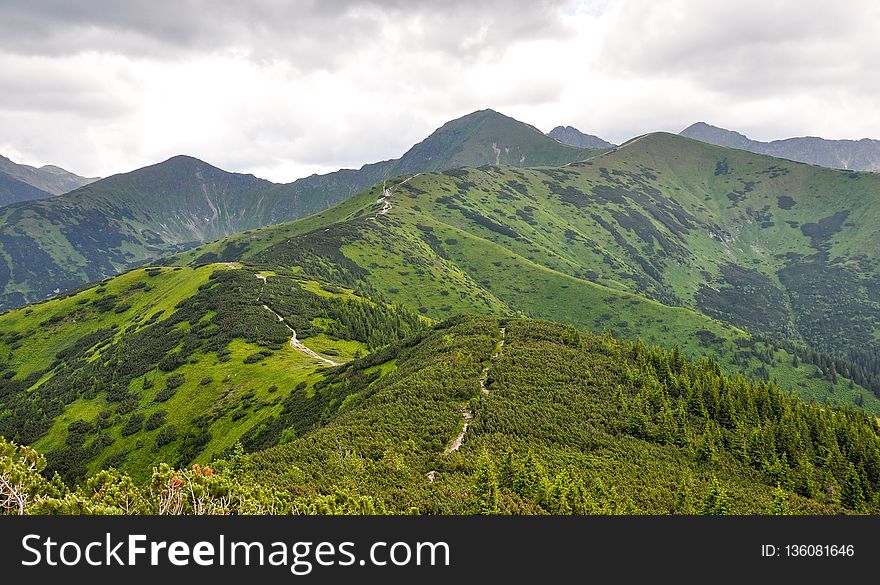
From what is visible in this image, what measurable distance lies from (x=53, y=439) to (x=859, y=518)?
131630 millimetres

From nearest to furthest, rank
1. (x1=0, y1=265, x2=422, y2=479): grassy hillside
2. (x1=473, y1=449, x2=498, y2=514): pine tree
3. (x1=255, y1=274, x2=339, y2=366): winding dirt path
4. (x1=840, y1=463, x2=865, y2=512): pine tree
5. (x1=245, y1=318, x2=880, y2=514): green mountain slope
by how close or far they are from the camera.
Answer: (x1=473, y1=449, x2=498, y2=514): pine tree < (x1=245, y1=318, x2=880, y2=514): green mountain slope < (x1=840, y1=463, x2=865, y2=512): pine tree < (x1=0, y1=265, x2=422, y2=479): grassy hillside < (x1=255, y1=274, x2=339, y2=366): winding dirt path

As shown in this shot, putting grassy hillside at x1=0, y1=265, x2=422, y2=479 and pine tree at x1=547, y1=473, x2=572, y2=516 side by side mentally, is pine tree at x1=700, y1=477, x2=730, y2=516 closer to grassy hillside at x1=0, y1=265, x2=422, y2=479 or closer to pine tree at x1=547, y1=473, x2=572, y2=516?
pine tree at x1=547, y1=473, x2=572, y2=516

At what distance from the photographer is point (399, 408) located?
2144 inches

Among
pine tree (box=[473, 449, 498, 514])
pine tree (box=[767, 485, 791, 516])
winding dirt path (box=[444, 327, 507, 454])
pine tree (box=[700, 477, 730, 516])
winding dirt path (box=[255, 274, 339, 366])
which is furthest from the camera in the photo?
winding dirt path (box=[255, 274, 339, 366])

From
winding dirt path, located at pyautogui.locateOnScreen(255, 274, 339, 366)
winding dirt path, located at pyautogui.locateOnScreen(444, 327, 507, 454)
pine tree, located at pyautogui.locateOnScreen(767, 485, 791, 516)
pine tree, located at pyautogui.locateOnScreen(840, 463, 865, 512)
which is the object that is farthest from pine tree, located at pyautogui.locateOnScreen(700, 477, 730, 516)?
winding dirt path, located at pyautogui.locateOnScreen(255, 274, 339, 366)

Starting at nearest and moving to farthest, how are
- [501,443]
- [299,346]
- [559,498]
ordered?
[559,498], [501,443], [299,346]

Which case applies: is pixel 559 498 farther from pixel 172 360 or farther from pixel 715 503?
pixel 172 360

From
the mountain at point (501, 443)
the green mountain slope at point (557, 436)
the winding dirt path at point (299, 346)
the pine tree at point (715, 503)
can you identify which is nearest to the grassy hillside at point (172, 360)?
the winding dirt path at point (299, 346)

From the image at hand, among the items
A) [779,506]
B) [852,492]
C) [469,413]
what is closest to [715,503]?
[779,506]

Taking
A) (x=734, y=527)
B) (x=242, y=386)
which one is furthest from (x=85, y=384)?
(x=734, y=527)

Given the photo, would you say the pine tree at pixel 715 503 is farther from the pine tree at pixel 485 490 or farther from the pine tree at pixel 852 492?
the pine tree at pixel 852 492

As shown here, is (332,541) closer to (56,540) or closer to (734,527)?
(56,540)

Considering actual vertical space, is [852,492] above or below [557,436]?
below

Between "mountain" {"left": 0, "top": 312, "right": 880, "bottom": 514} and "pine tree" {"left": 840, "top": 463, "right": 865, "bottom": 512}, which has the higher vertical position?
"mountain" {"left": 0, "top": 312, "right": 880, "bottom": 514}
